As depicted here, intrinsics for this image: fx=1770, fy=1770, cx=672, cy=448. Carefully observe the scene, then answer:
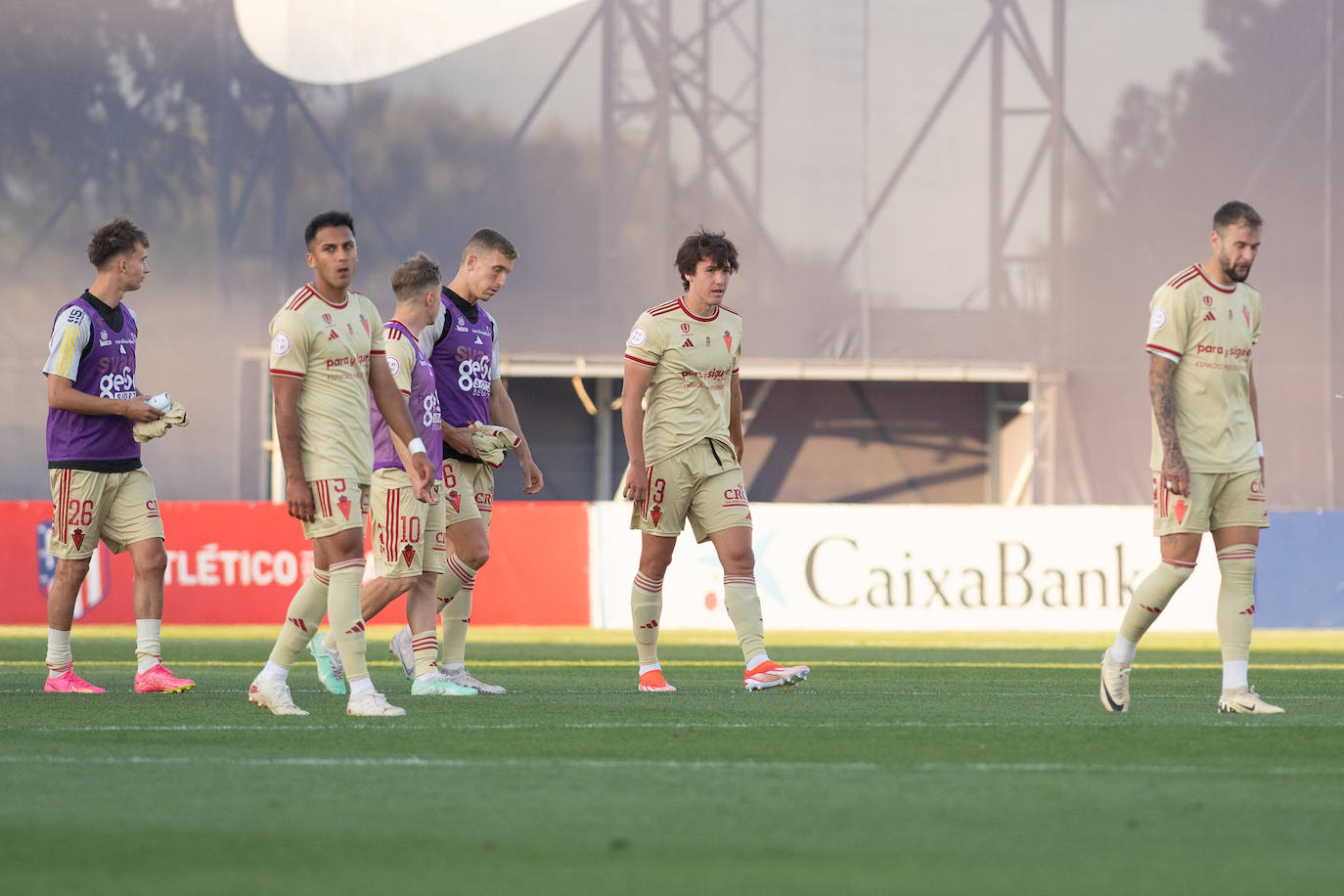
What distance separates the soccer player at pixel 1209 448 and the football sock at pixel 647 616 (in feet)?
7.38

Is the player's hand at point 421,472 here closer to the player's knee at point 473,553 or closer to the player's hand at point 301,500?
the player's hand at point 301,500

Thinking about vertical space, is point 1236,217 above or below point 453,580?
above

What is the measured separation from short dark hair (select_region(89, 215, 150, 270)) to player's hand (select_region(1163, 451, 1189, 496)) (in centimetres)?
477

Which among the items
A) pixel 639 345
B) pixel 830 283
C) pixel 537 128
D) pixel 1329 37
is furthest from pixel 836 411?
pixel 639 345

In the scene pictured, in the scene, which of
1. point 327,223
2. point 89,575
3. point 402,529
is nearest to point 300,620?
point 402,529

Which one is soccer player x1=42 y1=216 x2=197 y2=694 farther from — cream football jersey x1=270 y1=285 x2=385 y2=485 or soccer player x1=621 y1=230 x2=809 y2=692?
soccer player x1=621 y1=230 x2=809 y2=692

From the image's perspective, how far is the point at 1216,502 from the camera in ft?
24.2

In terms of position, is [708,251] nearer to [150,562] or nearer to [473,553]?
[473,553]

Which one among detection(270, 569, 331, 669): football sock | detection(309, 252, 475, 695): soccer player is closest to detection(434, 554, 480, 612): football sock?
detection(309, 252, 475, 695): soccer player

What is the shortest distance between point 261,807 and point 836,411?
19672 mm

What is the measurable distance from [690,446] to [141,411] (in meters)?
2.57

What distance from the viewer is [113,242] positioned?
8414 mm

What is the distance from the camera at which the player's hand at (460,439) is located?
8570mm

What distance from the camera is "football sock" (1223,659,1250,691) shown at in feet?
24.0
